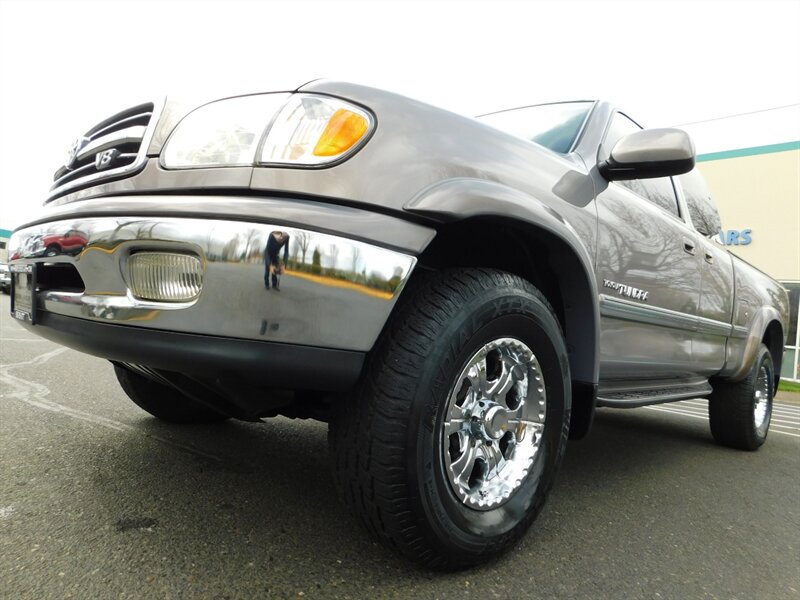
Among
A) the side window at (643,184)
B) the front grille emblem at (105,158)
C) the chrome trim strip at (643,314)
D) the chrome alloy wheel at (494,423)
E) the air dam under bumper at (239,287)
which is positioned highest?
the side window at (643,184)

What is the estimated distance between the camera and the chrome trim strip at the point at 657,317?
2361 mm

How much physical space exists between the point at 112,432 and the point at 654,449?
329cm

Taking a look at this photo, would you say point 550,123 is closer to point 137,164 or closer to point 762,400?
point 137,164

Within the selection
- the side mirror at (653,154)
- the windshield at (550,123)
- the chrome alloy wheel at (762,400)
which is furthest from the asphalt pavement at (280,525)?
the windshield at (550,123)

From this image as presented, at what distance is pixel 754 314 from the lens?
408cm

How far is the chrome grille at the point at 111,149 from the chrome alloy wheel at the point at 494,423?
3.84 ft

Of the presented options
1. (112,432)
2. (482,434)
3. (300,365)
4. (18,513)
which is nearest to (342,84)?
(300,365)

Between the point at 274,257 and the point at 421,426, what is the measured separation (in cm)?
58

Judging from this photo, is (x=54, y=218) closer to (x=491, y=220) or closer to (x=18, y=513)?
(x=18, y=513)

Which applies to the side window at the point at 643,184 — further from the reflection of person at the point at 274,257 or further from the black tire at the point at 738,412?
the reflection of person at the point at 274,257

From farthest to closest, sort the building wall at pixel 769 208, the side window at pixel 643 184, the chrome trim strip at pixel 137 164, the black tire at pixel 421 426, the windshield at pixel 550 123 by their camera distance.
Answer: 1. the building wall at pixel 769 208
2. the side window at pixel 643 184
3. the windshield at pixel 550 123
4. the chrome trim strip at pixel 137 164
5. the black tire at pixel 421 426

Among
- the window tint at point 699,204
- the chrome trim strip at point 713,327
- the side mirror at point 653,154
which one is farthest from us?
the window tint at point 699,204

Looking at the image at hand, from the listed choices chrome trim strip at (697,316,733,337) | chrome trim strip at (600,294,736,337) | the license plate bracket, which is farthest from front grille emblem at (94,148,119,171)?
chrome trim strip at (697,316,733,337)

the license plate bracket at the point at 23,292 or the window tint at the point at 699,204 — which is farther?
the window tint at the point at 699,204
